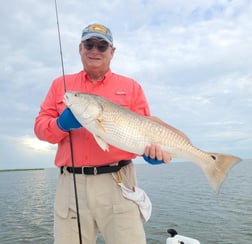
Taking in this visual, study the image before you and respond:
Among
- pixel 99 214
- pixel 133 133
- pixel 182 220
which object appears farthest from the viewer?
pixel 182 220

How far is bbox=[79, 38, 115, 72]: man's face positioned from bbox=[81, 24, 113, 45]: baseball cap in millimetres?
52

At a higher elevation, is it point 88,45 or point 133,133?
point 88,45

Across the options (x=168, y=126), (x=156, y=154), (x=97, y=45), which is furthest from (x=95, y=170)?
(x=97, y=45)

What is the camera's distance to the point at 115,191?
428 cm

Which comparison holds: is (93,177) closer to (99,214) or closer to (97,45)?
(99,214)

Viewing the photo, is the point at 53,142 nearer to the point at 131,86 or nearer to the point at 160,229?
the point at 131,86

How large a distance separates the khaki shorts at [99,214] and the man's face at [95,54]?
144 cm

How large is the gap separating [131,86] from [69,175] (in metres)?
1.49

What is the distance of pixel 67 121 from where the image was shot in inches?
157

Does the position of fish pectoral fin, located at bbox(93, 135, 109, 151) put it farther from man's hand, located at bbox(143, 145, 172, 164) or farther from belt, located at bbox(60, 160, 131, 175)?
man's hand, located at bbox(143, 145, 172, 164)

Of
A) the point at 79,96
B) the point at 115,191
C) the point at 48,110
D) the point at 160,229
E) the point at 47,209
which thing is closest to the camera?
the point at 79,96

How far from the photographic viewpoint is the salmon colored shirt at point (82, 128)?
427 centimetres

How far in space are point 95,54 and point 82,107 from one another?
2.71 feet

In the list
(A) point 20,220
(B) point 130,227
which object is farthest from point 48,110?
(A) point 20,220
